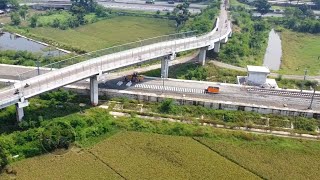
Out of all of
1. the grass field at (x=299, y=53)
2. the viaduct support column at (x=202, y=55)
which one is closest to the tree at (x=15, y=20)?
the viaduct support column at (x=202, y=55)

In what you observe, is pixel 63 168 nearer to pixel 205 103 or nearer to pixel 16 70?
pixel 205 103

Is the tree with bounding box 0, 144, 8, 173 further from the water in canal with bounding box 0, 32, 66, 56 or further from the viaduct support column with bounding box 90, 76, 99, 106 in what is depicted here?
the water in canal with bounding box 0, 32, 66, 56

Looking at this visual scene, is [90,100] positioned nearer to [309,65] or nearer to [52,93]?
[52,93]

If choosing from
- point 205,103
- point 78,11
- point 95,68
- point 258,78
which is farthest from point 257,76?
point 78,11

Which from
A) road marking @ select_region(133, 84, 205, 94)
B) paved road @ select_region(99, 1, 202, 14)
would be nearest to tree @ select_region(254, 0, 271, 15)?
paved road @ select_region(99, 1, 202, 14)

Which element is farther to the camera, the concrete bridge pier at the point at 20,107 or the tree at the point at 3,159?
the concrete bridge pier at the point at 20,107

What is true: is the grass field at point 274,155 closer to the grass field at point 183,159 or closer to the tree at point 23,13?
the grass field at point 183,159
